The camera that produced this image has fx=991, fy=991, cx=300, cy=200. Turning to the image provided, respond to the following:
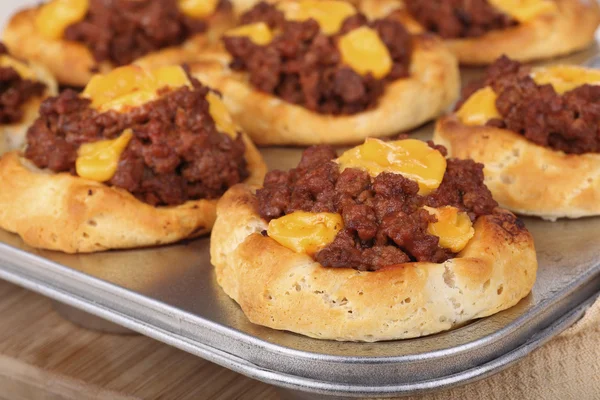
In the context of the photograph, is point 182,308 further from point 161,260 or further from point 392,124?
point 392,124

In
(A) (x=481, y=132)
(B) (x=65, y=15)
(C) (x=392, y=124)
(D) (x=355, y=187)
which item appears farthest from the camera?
(B) (x=65, y=15)

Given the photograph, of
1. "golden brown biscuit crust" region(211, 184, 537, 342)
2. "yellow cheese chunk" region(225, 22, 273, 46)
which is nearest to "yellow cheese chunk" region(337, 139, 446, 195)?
"golden brown biscuit crust" region(211, 184, 537, 342)

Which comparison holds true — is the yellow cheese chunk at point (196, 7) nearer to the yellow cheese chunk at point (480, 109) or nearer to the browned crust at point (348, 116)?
the browned crust at point (348, 116)

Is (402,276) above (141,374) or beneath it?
above

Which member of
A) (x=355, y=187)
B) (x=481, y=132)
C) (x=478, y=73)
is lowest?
(x=478, y=73)

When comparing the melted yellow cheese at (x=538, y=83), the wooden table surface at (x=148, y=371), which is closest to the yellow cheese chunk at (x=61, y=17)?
the wooden table surface at (x=148, y=371)

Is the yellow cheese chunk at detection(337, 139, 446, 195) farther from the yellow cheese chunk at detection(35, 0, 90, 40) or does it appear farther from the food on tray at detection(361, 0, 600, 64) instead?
the yellow cheese chunk at detection(35, 0, 90, 40)

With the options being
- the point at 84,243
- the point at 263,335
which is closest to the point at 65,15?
the point at 84,243
